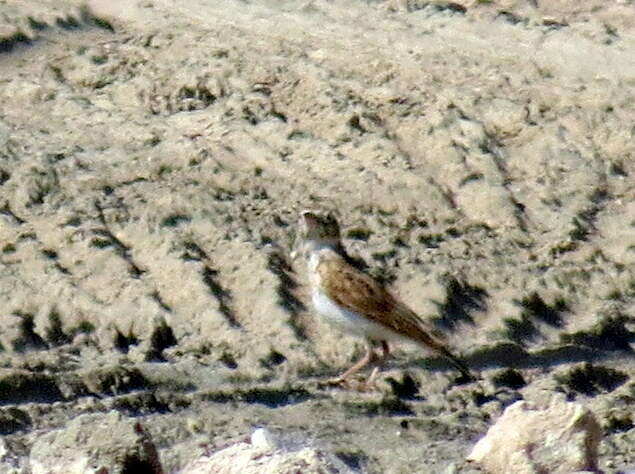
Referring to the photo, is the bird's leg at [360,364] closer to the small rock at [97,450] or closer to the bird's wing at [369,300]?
the bird's wing at [369,300]

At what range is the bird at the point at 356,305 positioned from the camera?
985 centimetres

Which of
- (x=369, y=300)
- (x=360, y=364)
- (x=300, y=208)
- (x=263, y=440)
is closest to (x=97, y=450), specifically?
(x=263, y=440)

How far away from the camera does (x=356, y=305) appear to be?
9.95 meters

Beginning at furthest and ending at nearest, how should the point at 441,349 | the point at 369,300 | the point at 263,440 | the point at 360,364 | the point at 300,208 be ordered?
the point at 300,208 → the point at 369,300 → the point at 360,364 → the point at 441,349 → the point at 263,440

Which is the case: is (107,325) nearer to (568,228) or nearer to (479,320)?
(479,320)

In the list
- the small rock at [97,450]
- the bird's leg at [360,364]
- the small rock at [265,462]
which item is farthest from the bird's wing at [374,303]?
the small rock at [97,450]

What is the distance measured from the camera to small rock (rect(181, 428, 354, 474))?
759 cm

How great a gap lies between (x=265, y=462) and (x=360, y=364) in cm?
226

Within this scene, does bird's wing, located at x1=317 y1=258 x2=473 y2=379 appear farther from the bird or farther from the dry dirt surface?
the dry dirt surface

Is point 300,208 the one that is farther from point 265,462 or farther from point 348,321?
point 265,462

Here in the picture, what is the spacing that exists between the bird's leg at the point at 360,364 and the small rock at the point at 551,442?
52.8 inches

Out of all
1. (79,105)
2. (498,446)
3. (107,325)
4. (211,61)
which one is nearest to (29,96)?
(79,105)

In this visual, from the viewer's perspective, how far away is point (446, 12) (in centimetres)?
1332

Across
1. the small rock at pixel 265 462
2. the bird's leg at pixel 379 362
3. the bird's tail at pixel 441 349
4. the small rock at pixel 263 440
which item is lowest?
the bird's leg at pixel 379 362
